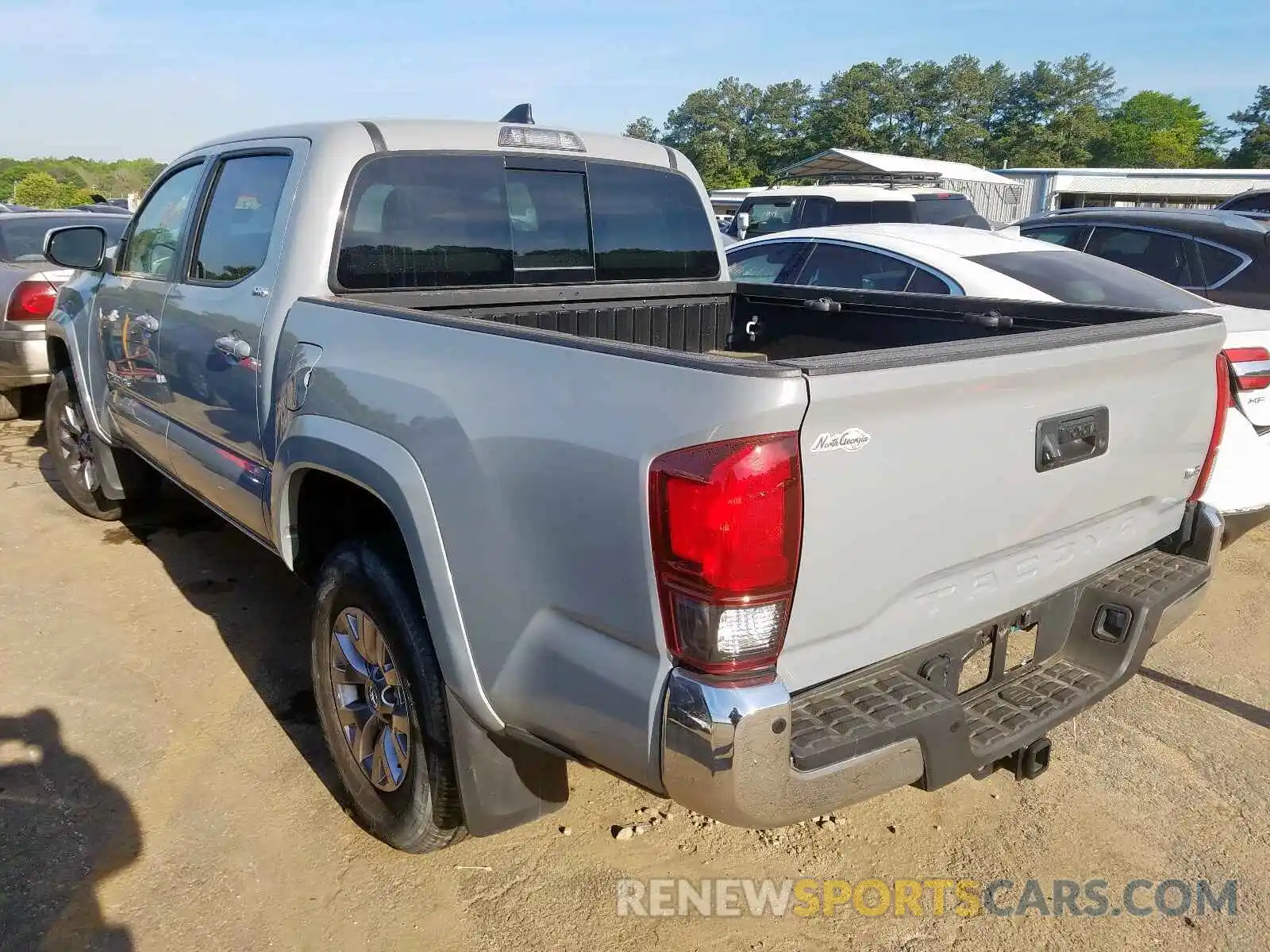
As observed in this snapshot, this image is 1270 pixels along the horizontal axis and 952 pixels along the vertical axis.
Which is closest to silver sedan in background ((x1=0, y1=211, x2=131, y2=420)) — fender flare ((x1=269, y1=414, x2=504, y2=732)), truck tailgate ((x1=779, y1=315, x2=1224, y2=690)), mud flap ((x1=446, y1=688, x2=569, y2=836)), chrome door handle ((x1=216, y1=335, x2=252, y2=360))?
chrome door handle ((x1=216, y1=335, x2=252, y2=360))

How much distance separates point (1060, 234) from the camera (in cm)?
791

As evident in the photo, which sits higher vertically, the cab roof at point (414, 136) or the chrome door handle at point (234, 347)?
the cab roof at point (414, 136)

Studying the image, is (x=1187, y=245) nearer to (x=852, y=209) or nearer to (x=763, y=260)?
(x=763, y=260)

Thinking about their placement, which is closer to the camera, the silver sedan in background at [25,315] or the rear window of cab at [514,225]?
the rear window of cab at [514,225]

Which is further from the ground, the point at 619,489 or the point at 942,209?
the point at 942,209

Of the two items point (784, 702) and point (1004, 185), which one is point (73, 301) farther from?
point (1004, 185)

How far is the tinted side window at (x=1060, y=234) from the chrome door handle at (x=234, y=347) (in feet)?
20.8

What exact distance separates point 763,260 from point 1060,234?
2752 millimetres

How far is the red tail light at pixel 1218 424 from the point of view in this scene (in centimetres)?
276

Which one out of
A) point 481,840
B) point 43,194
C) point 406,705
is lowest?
point 481,840

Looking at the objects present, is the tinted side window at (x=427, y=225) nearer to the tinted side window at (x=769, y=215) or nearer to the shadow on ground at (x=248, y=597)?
the shadow on ground at (x=248, y=597)

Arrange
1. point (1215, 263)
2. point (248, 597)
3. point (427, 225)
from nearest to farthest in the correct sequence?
point (427, 225), point (248, 597), point (1215, 263)

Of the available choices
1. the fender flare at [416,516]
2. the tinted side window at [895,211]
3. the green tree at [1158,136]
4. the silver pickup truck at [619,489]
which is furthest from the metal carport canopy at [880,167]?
the green tree at [1158,136]

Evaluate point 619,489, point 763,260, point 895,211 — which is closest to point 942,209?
point 895,211
